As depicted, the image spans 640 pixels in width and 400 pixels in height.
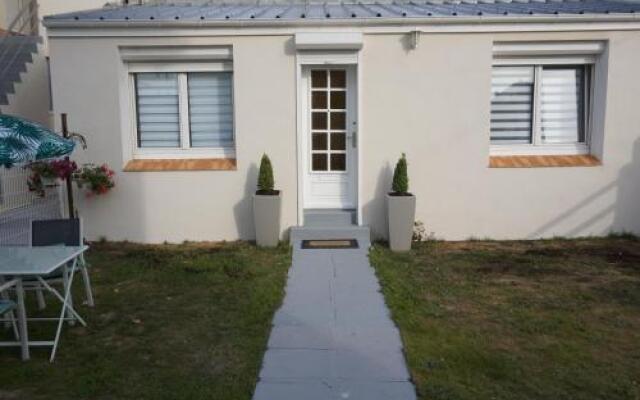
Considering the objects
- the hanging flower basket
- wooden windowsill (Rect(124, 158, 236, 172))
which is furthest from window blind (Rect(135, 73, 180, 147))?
the hanging flower basket

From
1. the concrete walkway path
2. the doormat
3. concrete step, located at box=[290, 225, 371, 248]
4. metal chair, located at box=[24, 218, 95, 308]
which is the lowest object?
the concrete walkway path

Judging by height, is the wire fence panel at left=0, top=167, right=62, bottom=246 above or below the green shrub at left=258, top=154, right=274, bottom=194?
below

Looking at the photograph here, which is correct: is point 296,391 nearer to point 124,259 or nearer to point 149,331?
point 149,331

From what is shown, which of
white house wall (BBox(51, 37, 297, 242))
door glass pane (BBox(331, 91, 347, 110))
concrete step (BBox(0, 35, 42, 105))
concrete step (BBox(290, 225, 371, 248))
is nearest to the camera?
concrete step (BBox(290, 225, 371, 248))

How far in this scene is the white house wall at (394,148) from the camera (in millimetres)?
8711

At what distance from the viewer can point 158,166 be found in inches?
356

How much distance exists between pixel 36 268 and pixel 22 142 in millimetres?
1050

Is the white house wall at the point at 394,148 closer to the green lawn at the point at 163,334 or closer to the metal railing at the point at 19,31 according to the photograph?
the green lawn at the point at 163,334

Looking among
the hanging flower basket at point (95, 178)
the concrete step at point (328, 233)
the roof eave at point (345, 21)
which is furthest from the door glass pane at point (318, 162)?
Result: the hanging flower basket at point (95, 178)

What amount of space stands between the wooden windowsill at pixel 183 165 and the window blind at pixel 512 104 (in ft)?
14.4

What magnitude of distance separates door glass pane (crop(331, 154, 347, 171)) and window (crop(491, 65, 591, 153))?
8.24 feet

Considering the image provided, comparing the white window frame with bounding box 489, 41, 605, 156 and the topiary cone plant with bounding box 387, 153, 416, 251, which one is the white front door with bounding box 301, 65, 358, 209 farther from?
the white window frame with bounding box 489, 41, 605, 156

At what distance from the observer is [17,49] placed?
40.7 ft

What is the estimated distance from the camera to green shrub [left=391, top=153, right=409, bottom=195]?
27.5 ft
